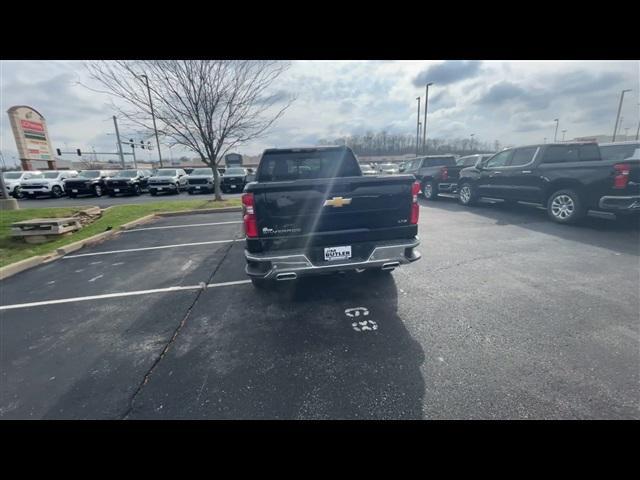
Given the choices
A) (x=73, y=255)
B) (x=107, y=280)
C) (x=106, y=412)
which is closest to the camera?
(x=106, y=412)

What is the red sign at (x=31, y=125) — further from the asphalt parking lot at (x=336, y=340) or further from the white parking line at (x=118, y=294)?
the white parking line at (x=118, y=294)

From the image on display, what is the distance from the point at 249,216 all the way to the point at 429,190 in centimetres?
1168

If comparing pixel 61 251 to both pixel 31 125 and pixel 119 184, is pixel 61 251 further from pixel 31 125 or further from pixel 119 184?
pixel 31 125

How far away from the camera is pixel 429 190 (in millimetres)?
12961

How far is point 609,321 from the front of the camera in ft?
10.2

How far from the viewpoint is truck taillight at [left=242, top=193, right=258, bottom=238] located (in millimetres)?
3049

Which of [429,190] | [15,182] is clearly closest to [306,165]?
[429,190]

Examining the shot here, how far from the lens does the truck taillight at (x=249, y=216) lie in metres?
3.05

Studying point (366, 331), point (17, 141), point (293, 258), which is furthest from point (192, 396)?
point (17, 141)

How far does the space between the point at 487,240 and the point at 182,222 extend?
9370 millimetres

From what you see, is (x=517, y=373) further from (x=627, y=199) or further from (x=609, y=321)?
(x=627, y=199)

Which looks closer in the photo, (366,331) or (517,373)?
(517,373)

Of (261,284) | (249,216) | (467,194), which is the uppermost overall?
(249,216)

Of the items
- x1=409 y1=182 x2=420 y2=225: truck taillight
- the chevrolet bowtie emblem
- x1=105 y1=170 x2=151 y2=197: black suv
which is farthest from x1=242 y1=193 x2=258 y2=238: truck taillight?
x1=105 y1=170 x2=151 y2=197: black suv
